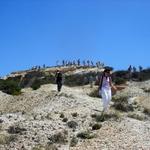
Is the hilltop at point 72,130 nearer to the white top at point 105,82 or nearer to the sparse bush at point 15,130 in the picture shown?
the sparse bush at point 15,130

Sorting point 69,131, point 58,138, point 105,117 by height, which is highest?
point 105,117

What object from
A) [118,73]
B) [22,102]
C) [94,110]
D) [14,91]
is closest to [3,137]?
[94,110]

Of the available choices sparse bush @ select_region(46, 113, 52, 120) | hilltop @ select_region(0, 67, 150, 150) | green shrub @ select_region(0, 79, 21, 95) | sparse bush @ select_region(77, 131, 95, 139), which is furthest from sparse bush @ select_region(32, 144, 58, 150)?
green shrub @ select_region(0, 79, 21, 95)

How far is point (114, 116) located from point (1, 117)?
4.31 meters

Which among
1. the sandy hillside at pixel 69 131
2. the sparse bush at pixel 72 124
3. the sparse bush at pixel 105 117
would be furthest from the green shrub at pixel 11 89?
the sparse bush at pixel 72 124

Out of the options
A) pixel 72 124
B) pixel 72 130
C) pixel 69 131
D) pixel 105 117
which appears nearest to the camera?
pixel 69 131

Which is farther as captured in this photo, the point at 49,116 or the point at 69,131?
the point at 49,116

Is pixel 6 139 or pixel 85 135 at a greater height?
pixel 85 135

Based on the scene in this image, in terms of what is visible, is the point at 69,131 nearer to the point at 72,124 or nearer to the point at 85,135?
the point at 72,124

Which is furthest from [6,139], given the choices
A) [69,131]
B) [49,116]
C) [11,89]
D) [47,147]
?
[11,89]

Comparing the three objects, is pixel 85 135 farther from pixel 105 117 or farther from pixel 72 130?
pixel 105 117

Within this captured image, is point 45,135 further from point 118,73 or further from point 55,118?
point 118,73

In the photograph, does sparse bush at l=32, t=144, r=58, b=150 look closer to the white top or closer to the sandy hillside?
the sandy hillside

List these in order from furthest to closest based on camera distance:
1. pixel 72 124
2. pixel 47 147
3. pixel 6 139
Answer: pixel 72 124 → pixel 6 139 → pixel 47 147
